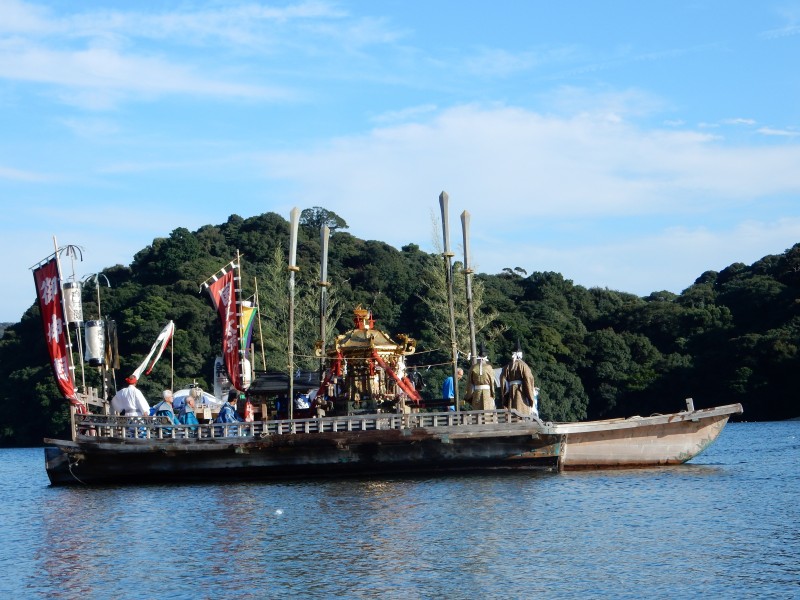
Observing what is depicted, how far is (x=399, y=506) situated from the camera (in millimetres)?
24656

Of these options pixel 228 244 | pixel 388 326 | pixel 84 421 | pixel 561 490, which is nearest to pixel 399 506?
pixel 561 490

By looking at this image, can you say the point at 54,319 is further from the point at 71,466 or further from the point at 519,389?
the point at 519,389

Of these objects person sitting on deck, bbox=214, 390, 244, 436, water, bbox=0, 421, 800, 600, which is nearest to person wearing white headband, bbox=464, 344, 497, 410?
water, bbox=0, 421, 800, 600

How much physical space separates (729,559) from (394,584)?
5549 mm

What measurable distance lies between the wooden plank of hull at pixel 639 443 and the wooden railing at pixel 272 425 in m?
2.17

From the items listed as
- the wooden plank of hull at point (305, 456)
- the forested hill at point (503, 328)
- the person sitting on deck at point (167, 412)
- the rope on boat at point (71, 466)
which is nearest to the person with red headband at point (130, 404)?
the person sitting on deck at point (167, 412)

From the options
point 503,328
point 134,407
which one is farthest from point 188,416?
point 503,328

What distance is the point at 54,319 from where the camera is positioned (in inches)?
1292

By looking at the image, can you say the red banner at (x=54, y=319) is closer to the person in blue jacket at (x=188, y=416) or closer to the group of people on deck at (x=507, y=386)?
the person in blue jacket at (x=188, y=416)

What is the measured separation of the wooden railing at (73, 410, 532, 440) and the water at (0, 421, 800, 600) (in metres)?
1.45

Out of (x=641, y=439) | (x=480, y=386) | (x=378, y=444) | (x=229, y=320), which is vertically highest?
(x=229, y=320)

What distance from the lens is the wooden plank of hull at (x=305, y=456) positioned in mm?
29438

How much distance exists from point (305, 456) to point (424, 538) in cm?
1024

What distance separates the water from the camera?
17.2 metres
